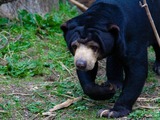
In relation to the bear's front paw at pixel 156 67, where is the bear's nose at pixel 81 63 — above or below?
above

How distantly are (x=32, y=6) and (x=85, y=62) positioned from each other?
3.50 m

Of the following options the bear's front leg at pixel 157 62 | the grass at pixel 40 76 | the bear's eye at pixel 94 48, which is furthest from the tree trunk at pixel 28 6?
the bear's eye at pixel 94 48

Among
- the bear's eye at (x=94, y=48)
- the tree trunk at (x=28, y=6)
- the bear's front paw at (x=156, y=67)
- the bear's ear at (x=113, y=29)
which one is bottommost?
the bear's front paw at (x=156, y=67)

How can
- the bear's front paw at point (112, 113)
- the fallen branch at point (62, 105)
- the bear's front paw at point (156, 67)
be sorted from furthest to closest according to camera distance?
1. the bear's front paw at point (156, 67)
2. the fallen branch at point (62, 105)
3. the bear's front paw at point (112, 113)

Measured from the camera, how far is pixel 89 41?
15.4 ft

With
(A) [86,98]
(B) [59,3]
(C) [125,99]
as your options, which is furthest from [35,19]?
(C) [125,99]

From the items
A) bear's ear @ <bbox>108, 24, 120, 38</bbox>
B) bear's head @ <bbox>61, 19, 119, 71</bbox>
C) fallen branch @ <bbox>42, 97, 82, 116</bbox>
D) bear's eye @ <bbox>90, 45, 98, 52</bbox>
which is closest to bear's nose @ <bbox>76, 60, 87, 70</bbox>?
bear's head @ <bbox>61, 19, 119, 71</bbox>

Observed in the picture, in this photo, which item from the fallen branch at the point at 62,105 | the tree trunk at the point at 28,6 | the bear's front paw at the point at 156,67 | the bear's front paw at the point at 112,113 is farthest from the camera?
the tree trunk at the point at 28,6

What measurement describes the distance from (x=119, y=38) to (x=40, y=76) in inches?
64.9

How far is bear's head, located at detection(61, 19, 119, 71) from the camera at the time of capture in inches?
184

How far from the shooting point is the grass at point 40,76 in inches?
203

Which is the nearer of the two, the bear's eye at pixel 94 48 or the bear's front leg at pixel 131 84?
the bear's eye at pixel 94 48

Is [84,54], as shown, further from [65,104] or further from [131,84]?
[65,104]

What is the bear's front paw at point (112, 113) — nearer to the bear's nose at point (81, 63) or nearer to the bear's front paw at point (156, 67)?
the bear's nose at point (81, 63)
